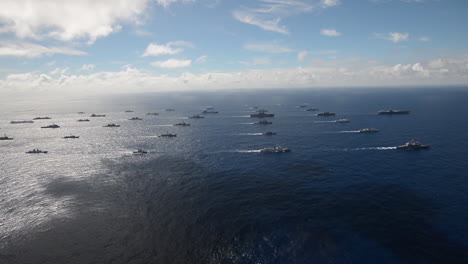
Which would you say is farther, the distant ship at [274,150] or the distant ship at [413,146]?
the distant ship at [274,150]

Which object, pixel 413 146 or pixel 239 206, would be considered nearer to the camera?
pixel 239 206

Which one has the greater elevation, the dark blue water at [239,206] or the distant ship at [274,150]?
the distant ship at [274,150]

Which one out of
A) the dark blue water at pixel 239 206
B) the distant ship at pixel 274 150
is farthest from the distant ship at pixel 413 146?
the distant ship at pixel 274 150

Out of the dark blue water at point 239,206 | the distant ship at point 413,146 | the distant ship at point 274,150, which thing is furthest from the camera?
the distant ship at point 274,150

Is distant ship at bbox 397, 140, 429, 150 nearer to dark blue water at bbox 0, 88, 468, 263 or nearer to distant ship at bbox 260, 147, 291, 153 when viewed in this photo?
dark blue water at bbox 0, 88, 468, 263

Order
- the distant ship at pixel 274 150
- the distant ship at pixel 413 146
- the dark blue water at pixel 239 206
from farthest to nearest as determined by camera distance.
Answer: the distant ship at pixel 274 150 < the distant ship at pixel 413 146 < the dark blue water at pixel 239 206

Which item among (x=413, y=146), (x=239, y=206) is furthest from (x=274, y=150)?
(x=413, y=146)

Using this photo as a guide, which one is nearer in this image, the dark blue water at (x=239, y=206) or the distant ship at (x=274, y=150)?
the dark blue water at (x=239, y=206)

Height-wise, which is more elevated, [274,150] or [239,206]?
[274,150]

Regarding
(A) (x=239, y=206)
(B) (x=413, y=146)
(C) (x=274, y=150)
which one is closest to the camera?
(A) (x=239, y=206)

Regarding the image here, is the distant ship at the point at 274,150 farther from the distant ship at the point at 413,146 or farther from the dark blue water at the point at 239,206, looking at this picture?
the distant ship at the point at 413,146

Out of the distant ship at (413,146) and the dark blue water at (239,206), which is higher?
the distant ship at (413,146)

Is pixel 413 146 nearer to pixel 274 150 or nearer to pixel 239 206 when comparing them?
pixel 274 150

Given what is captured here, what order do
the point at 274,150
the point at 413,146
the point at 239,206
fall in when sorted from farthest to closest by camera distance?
the point at 274,150, the point at 413,146, the point at 239,206
